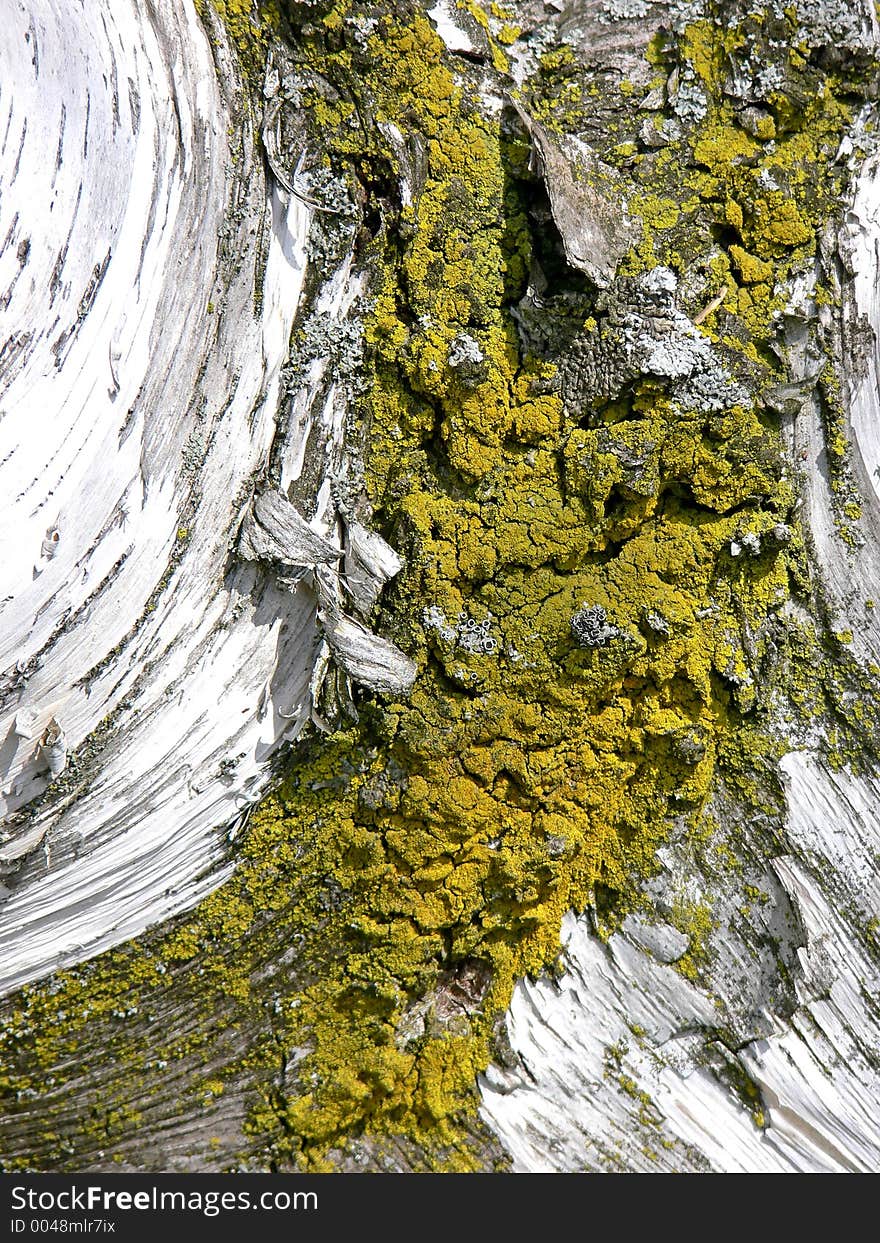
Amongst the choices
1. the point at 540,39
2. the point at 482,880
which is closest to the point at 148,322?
the point at 540,39

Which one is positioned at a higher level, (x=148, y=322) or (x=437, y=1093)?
(x=148, y=322)

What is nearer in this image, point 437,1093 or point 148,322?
point 148,322

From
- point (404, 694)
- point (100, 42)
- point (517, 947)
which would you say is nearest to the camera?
point (100, 42)

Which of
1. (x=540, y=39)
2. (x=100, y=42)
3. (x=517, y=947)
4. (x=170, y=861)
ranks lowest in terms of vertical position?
(x=517, y=947)

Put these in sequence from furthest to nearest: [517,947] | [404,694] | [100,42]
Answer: [517,947] < [404,694] < [100,42]
